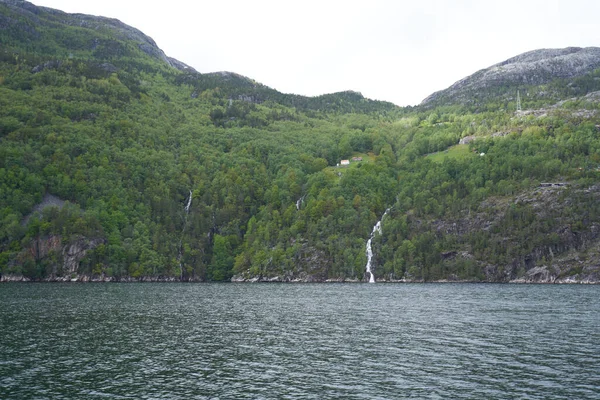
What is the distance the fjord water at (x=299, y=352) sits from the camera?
1480 inches

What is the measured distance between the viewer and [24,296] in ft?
351

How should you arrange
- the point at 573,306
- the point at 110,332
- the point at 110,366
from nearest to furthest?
the point at 110,366
the point at 110,332
the point at 573,306

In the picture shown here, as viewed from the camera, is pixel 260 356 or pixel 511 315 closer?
pixel 260 356

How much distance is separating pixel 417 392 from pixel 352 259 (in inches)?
6181

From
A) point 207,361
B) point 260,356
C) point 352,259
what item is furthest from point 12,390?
point 352,259

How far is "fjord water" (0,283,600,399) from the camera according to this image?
37.6 meters

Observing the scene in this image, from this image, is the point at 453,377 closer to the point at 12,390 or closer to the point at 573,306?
the point at 12,390

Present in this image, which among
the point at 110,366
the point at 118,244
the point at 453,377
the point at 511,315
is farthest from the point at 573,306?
the point at 118,244

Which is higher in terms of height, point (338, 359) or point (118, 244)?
point (118, 244)

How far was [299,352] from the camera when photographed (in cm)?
5134

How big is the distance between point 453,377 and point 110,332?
134ft

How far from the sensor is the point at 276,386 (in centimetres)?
3862

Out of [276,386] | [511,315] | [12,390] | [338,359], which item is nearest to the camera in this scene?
[12,390]

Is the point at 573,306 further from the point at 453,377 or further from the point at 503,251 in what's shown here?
the point at 503,251
